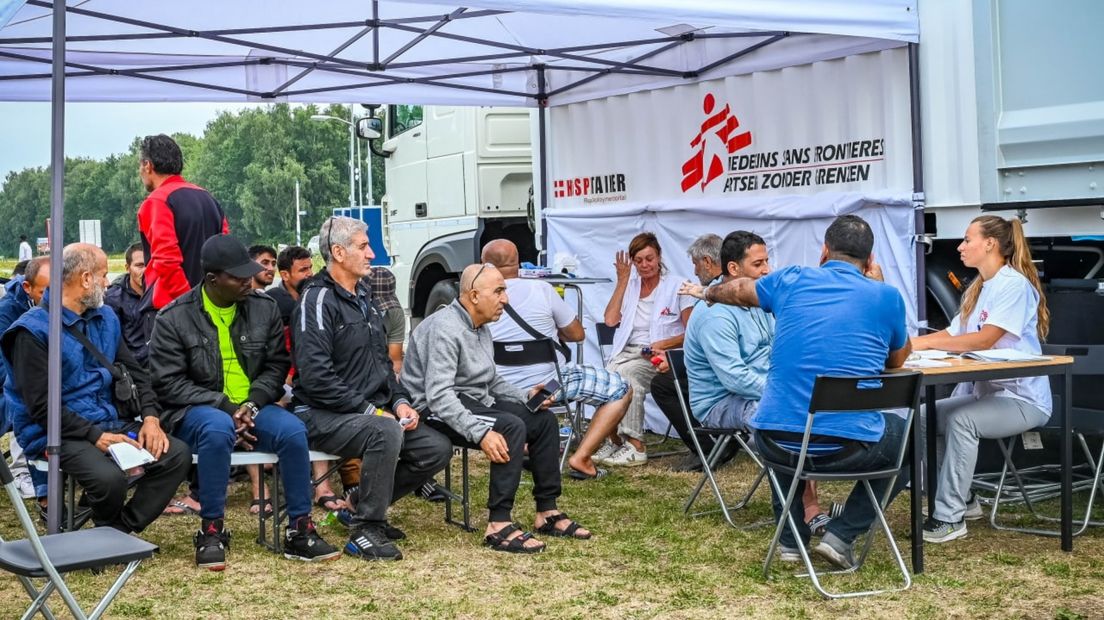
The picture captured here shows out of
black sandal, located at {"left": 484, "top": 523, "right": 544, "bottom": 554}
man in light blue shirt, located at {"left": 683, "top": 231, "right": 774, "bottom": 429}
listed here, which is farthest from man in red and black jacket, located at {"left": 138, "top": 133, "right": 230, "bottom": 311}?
man in light blue shirt, located at {"left": 683, "top": 231, "right": 774, "bottom": 429}

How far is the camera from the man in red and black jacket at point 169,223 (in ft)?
17.9

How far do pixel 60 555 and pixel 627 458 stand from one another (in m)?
3.98

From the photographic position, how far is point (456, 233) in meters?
10.3

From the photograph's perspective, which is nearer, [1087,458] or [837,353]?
[837,353]

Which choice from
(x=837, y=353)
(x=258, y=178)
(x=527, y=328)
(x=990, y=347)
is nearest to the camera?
(x=837, y=353)

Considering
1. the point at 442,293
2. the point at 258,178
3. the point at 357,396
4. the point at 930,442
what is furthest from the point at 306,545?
the point at 258,178

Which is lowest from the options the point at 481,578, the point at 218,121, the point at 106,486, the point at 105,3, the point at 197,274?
the point at 481,578

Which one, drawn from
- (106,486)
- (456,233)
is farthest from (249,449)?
(456,233)

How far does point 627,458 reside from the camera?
6.86m

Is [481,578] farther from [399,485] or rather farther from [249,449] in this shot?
[249,449]

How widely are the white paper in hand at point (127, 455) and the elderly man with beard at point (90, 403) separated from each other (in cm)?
5

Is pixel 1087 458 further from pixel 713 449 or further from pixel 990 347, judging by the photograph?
pixel 713 449

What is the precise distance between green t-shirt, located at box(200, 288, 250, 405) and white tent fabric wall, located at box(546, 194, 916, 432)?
3.05 meters

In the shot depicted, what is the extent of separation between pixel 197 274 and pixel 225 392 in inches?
31.8
